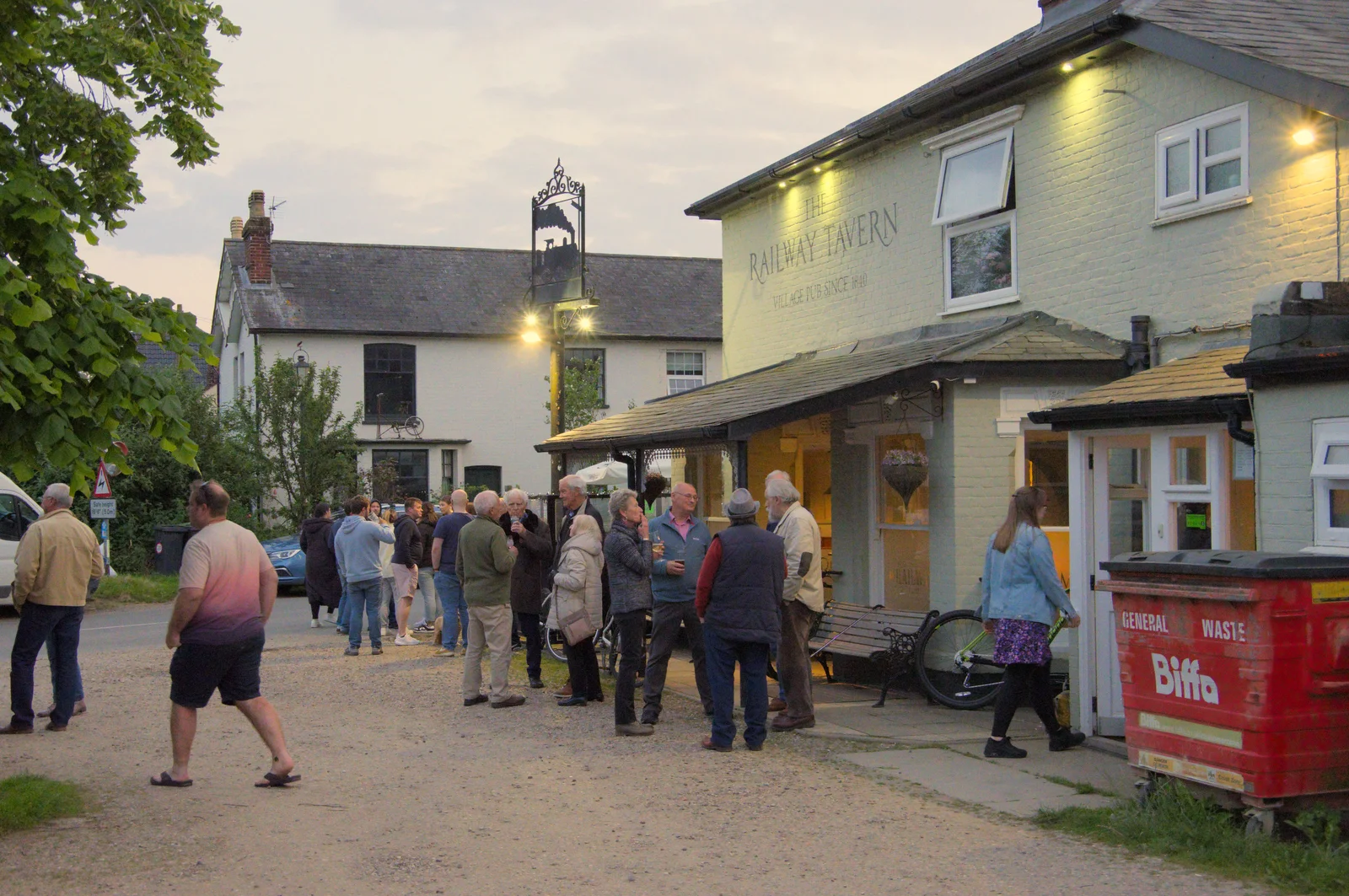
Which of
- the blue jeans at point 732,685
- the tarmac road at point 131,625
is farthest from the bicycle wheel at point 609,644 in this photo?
the tarmac road at point 131,625

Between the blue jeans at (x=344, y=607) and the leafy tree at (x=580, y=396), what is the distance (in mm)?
16782

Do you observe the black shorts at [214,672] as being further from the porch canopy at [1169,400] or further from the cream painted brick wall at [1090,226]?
the cream painted brick wall at [1090,226]

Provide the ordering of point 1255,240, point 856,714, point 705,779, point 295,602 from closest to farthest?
point 705,779
point 1255,240
point 856,714
point 295,602

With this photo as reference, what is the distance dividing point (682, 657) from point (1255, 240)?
769cm

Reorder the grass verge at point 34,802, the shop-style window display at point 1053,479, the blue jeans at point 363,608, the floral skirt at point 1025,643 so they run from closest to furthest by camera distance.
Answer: the grass verge at point 34,802
the floral skirt at point 1025,643
the shop-style window display at point 1053,479
the blue jeans at point 363,608

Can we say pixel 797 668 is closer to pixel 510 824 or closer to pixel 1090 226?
pixel 510 824

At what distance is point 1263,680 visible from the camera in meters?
6.38

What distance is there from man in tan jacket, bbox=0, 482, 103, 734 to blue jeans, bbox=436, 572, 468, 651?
15.6 feet

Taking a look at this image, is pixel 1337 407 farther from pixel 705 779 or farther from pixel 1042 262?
pixel 1042 262

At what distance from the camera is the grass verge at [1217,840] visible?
19.5ft

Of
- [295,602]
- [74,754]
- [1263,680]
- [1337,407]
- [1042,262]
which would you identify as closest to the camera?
[1263,680]

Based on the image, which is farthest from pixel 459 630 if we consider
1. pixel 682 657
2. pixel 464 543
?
pixel 464 543

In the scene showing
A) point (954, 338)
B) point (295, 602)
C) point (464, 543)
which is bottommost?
point (295, 602)

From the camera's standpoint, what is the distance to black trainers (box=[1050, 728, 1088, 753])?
362 inches
